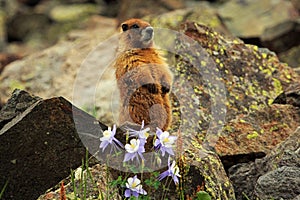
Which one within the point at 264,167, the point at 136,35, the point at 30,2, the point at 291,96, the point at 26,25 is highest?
the point at 136,35

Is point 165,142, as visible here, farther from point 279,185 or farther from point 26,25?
point 26,25

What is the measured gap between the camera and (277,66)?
27.9 ft

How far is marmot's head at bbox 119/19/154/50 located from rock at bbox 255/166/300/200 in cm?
245

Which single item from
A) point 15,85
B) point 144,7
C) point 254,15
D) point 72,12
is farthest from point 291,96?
point 72,12

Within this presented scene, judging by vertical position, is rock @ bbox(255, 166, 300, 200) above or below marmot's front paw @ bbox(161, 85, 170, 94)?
below

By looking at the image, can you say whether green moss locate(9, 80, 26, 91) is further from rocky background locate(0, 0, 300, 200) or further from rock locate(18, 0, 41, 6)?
rock locate(18, 0, 41, 6)

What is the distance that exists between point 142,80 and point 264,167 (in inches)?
56.6

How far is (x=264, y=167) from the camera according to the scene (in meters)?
6.20

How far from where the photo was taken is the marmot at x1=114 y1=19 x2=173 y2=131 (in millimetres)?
6699

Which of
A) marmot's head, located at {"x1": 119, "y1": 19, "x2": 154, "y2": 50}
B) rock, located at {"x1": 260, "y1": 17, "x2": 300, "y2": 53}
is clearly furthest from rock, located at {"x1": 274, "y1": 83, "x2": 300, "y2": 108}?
rock, located at {"x1": 260, "y1": 17, "x2": 300, "y2": 53}

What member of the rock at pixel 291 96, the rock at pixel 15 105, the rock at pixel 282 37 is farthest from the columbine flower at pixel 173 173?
the rock at pixel 282 37

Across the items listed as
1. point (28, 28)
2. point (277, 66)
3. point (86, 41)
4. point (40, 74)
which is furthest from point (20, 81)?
point (28, 28)

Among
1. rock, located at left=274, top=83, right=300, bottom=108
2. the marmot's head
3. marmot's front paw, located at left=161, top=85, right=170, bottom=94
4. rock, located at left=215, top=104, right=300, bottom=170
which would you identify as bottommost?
rock, located at left=215, top=104, right=300, bottom=170

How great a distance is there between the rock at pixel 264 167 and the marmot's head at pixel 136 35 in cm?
164
